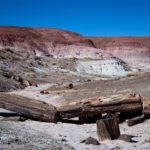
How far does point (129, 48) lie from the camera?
11994 cm

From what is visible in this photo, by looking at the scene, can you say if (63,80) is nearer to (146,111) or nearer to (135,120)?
(146,111)

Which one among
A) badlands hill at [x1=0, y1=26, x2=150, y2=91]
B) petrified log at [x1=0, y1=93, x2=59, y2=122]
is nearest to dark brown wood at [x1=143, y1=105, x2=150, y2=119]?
→ petrified log at [x1=0, y1=93, x2=59, y2=122]

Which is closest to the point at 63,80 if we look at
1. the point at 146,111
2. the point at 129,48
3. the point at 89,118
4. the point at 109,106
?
the point at 89,118

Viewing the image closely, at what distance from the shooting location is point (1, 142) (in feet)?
27.6

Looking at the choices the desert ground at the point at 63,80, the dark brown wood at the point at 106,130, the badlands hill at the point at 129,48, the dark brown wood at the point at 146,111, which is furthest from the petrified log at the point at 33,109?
the badlands hill at the point at 129,48

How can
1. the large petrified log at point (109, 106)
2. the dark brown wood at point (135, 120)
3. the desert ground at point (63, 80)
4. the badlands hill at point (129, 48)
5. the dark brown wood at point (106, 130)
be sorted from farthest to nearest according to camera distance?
the badlands hill at point (129, 48) < the large petrified log at point (109, 106) < the dark brown wood at point (135, 120) < the dark brown wood at point (106, 130) < the desert ground at point (63, 80)

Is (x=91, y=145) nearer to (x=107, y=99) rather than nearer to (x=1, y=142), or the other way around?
(x=1, y=142)

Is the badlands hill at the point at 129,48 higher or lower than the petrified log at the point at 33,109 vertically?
higher

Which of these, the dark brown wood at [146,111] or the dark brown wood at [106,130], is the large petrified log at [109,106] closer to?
the dark brown wood at [146,111]

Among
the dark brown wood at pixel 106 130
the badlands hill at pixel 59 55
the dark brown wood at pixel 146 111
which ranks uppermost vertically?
the badlands hill at pixel 59 55

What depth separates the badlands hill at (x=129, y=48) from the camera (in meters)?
115

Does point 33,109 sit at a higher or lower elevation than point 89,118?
higher

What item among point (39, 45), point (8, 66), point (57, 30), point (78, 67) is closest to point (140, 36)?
point (57, 30)

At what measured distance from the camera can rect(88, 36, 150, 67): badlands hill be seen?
377 ft
